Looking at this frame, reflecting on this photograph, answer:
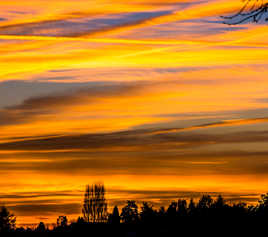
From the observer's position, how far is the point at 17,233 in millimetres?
47344

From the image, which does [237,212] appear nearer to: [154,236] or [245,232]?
[245,232]

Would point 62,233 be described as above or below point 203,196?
below

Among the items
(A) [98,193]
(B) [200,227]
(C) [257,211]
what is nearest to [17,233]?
(B) [200,227]

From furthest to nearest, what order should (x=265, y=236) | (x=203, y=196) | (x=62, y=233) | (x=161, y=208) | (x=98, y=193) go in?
(x=98, y=193) < (x=203, y=196) < (x=161, y=208) < (x=62, y=233) < (x=265, y=236)

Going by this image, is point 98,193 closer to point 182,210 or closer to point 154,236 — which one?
point 182,210

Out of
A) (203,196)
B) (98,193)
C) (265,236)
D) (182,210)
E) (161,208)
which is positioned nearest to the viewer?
(265,236)

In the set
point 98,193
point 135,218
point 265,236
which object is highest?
point 98,193

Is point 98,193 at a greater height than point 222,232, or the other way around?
point 98,193

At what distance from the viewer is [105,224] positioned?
46.0m

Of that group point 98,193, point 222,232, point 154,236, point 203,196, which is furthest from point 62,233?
point 98,193

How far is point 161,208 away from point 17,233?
40.0 feet

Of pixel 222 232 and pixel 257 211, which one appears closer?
pixel 222 232

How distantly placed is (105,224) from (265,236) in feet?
33.0

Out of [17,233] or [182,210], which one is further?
[182,210]
